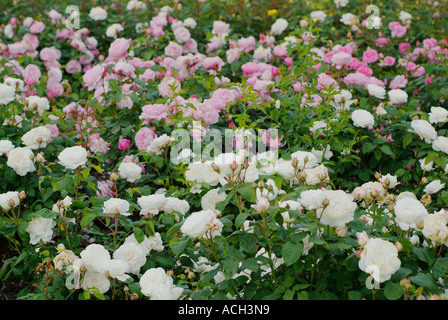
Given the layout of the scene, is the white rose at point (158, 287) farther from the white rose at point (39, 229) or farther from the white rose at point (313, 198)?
the white rose at point (39, 229)

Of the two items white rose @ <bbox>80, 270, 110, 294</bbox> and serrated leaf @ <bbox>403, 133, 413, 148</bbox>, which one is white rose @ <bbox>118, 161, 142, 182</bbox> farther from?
serrated leaf @ <bbox>403, 133, 413, 148</bbox>

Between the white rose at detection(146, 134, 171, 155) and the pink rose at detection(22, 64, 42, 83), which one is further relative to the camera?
the pink rose at detection(22, 64, 42, 83)

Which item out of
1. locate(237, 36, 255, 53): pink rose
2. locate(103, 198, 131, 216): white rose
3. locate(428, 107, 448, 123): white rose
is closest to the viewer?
locate(103, 198, 131, 216): white rose

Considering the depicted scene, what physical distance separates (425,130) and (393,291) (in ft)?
4.78

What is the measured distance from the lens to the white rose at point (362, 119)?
2.83 meters

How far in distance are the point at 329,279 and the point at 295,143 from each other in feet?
4.51

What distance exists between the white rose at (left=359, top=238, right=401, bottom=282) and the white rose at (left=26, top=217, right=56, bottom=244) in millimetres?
1284

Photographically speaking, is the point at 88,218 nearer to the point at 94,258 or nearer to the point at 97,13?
the point at 94,258

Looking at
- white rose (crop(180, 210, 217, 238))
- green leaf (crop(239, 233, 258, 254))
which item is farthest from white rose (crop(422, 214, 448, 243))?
white rose (crop(180, 210, 217, 238))

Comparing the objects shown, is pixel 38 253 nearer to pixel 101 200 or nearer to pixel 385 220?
pixel 101 200

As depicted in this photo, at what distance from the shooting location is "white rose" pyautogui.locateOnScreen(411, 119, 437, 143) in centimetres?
279

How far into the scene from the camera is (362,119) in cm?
284
